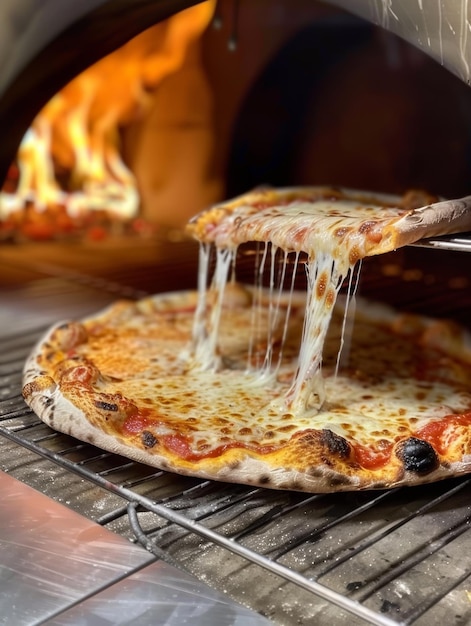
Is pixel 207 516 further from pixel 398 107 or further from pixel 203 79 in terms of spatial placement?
pixel 203 79

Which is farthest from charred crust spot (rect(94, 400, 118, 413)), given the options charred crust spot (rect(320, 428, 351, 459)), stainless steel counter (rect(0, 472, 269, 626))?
charred crust spot (rect(320, 428, 351, 459))

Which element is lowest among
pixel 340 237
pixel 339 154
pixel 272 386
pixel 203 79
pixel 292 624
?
pixel 292 624

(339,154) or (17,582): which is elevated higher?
(339,154)

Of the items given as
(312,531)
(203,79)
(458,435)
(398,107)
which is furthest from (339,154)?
(312,531)

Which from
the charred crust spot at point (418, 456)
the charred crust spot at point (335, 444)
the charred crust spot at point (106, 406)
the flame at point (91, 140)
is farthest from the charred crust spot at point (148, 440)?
the flame at point (91, 140)

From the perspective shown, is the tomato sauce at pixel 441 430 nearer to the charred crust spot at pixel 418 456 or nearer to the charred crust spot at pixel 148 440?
the charred crust spot at pixel 418 456

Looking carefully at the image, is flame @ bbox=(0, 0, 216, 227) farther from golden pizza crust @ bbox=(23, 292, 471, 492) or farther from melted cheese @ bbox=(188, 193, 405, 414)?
golden pizza crust @ bbox=(23, 292, 471, 492)

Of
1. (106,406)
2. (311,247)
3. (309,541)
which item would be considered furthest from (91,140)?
(309,541)

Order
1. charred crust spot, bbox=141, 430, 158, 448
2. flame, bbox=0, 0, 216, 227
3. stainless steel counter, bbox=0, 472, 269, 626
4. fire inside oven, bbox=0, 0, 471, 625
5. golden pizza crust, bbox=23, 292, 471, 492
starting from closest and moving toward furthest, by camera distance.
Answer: stainless steel counter, bbox=0, 472, 269, 626 < fire inside oven, bbox=0, 0, 471, 625 < golden pizza crust, bbox=23, 292, 471, 492 < charred crust spot, bbox=141, 430, 158, 448 < flame, bbox=0, 0, 216, 227
